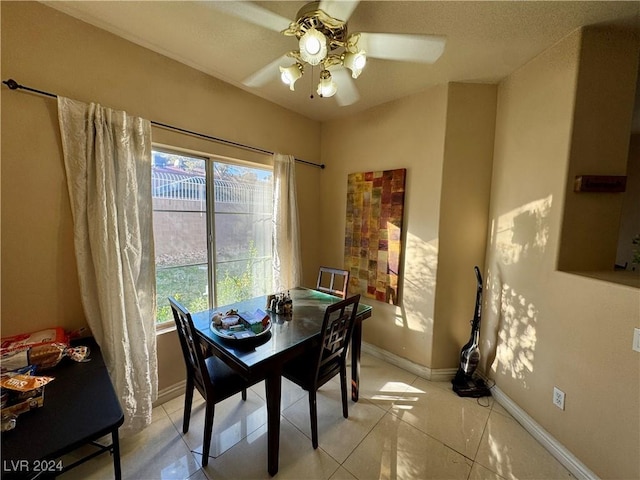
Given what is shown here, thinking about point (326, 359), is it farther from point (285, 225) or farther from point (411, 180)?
point (411, 180)

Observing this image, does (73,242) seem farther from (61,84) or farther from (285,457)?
(285,457)

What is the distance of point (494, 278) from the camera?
6.88 feet

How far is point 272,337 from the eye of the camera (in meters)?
1.50

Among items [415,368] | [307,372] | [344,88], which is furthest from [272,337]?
[344,88]

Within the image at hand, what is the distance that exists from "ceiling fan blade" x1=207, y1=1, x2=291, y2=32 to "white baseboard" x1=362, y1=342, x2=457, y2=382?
288cm

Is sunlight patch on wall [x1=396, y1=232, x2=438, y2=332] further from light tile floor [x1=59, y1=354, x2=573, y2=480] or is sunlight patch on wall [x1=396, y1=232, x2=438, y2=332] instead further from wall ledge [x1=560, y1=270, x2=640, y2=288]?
wall ledge [x1=560, y1=270, x2=640, y2=288]

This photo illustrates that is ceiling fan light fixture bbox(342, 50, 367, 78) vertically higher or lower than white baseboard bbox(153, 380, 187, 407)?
higher

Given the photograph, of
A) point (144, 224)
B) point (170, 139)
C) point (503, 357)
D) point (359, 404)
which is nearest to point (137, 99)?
point (170, 139)

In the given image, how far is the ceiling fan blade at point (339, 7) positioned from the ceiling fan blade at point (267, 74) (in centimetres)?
57

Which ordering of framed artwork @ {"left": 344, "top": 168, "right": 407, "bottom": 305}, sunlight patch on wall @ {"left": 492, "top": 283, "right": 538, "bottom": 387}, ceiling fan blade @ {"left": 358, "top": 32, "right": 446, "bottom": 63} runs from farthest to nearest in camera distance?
1. framed artwork @ {"left": 344, "top": 168, "right": 407, "bottom": 305}
2. sunlight patch on wall @ {"left": 492, "top": 283, "right": 538, "bottom": 387}
3. ceiling fan blade @ {"left": 358, "top": 32, "right": 446, "bottom": 63}

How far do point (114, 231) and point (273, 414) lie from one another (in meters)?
1.45

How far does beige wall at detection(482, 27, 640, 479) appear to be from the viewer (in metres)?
1.27

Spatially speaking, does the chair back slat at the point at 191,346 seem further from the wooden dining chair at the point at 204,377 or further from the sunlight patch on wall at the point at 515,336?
the sunlight patch on wall at the point at 515,336

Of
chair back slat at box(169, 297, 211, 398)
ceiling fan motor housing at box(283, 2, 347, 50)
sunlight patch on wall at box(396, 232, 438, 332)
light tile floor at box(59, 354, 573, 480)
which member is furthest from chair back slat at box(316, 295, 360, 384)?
ceiling fan motor housing at box(283, 2, 347, 50)
